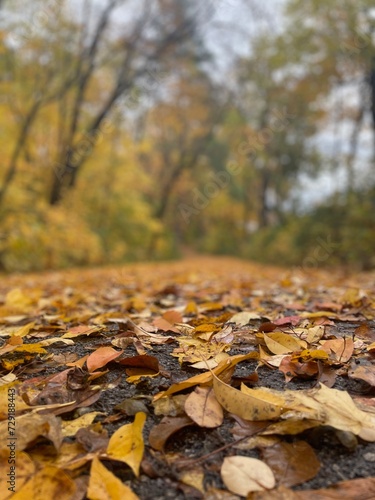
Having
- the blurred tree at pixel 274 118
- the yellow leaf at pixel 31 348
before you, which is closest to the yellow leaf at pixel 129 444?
the yellow leaf at pixel 31 348

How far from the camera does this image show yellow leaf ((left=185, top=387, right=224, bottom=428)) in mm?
892

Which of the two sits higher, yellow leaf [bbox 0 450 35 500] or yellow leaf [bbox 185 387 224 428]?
yellow leaf [bbox 185 387 224 428]

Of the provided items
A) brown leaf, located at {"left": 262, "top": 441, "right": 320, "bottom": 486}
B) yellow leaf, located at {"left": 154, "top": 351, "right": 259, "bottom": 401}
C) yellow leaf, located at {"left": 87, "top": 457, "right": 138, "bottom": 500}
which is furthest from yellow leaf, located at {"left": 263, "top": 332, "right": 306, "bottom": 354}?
yellow leaf, located at {"left": 87, "top": 457, "right": 138, "bottom": 500}

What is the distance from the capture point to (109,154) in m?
13.5

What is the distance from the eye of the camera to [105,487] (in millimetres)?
729

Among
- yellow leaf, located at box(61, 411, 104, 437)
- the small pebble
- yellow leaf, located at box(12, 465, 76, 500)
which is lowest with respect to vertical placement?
the small pebble

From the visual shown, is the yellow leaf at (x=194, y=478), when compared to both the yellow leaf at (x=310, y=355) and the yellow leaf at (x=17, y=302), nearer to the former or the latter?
the yellow leaf at (x=310, y=355)

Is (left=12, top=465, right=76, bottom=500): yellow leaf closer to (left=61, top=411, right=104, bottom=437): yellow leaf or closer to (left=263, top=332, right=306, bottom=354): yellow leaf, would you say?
(left=61, top=411, right=104, bottom=437): yellow leaf

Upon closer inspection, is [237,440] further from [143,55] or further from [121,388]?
[143,55]

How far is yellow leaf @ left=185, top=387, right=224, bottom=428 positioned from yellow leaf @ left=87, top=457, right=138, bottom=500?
20 cm

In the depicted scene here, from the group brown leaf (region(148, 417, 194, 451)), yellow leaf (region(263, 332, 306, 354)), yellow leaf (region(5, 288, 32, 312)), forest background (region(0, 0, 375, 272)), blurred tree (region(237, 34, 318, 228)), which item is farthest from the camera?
blurred tree (region(237, 34, 318, 228))

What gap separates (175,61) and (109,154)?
329cm

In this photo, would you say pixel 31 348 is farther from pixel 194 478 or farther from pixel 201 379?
pixel 194 478

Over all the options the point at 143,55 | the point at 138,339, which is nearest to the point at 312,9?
the point at 143,55
